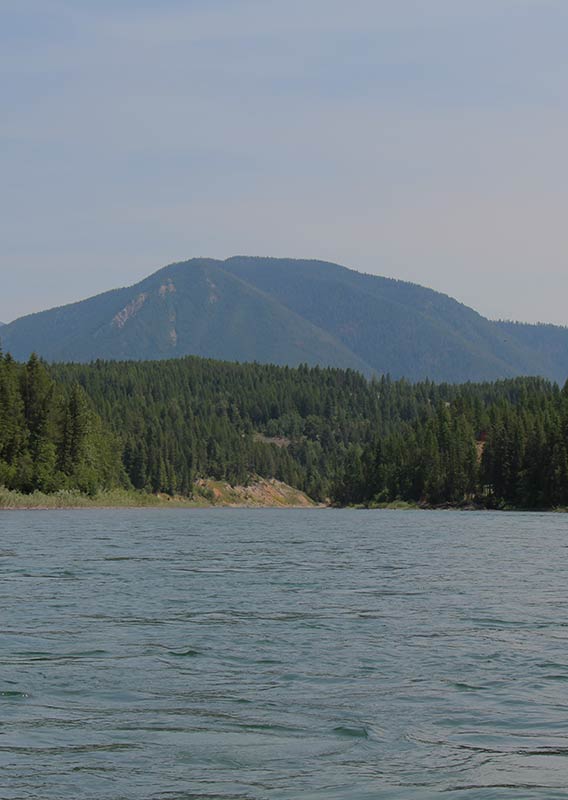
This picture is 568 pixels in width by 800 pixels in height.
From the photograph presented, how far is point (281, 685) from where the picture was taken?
20.1 meters

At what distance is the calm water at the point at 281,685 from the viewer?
557 inches

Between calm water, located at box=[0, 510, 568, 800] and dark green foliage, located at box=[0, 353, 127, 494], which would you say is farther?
dark green foliage, located at box=[0, 353, 127, 494]

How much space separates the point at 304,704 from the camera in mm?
18500

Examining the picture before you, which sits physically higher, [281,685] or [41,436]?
[41,436]

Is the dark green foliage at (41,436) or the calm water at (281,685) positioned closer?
the calm water at (281,685)

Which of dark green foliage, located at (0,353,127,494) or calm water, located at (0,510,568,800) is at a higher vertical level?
dark green foliage, located at (0,353,127,494)

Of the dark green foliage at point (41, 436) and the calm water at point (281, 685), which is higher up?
the dark green foliage at point (41, 436)

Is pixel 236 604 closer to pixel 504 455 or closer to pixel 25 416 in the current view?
pixel 25 416

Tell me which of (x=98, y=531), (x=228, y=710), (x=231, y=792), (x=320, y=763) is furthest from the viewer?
(x=98, y=531)

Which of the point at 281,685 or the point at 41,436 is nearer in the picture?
the point at 281,685

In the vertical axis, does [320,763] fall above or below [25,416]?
below

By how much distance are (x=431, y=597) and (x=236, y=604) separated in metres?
6.39

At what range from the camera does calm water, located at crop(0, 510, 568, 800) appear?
46.4 ft

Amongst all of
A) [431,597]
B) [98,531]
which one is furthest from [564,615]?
[98,531]
